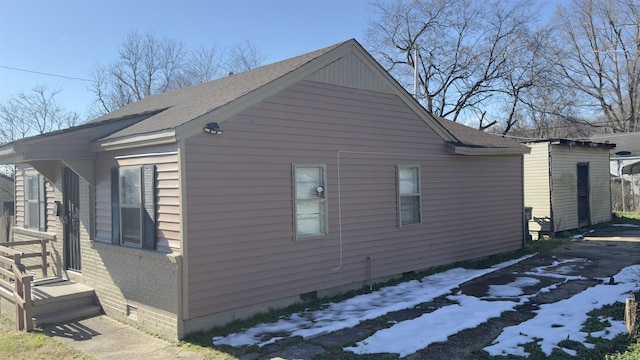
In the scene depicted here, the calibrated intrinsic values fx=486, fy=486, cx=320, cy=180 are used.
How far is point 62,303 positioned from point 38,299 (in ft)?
1.16

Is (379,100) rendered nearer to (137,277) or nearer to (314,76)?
(314,76)

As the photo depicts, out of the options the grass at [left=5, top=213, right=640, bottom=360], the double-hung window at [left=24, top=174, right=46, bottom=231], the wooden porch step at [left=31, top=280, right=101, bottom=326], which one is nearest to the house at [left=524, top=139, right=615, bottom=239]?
the grass at [left=5, top=213, right=640, bottom=360]

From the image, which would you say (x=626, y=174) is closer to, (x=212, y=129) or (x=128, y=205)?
(x=212, y=129)

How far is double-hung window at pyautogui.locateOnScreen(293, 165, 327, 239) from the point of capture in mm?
7703

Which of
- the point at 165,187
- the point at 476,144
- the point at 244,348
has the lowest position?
the point at 244,348

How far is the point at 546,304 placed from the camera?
7.18 metres

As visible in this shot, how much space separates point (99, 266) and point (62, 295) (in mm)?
667

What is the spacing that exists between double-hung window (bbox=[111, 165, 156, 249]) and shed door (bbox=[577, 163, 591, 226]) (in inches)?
595

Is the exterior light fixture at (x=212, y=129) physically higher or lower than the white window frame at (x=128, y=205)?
higher

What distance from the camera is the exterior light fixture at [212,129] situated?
6418 millimetres

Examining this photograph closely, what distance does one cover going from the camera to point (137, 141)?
676cm

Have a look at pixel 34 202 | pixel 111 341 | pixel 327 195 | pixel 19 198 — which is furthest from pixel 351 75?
pixel 19 198

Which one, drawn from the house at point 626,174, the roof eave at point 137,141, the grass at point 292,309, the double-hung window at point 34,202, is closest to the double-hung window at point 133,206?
the roof eave at point 137,141

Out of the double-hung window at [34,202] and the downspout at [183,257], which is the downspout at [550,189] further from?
the double-hung window at [34,202]
